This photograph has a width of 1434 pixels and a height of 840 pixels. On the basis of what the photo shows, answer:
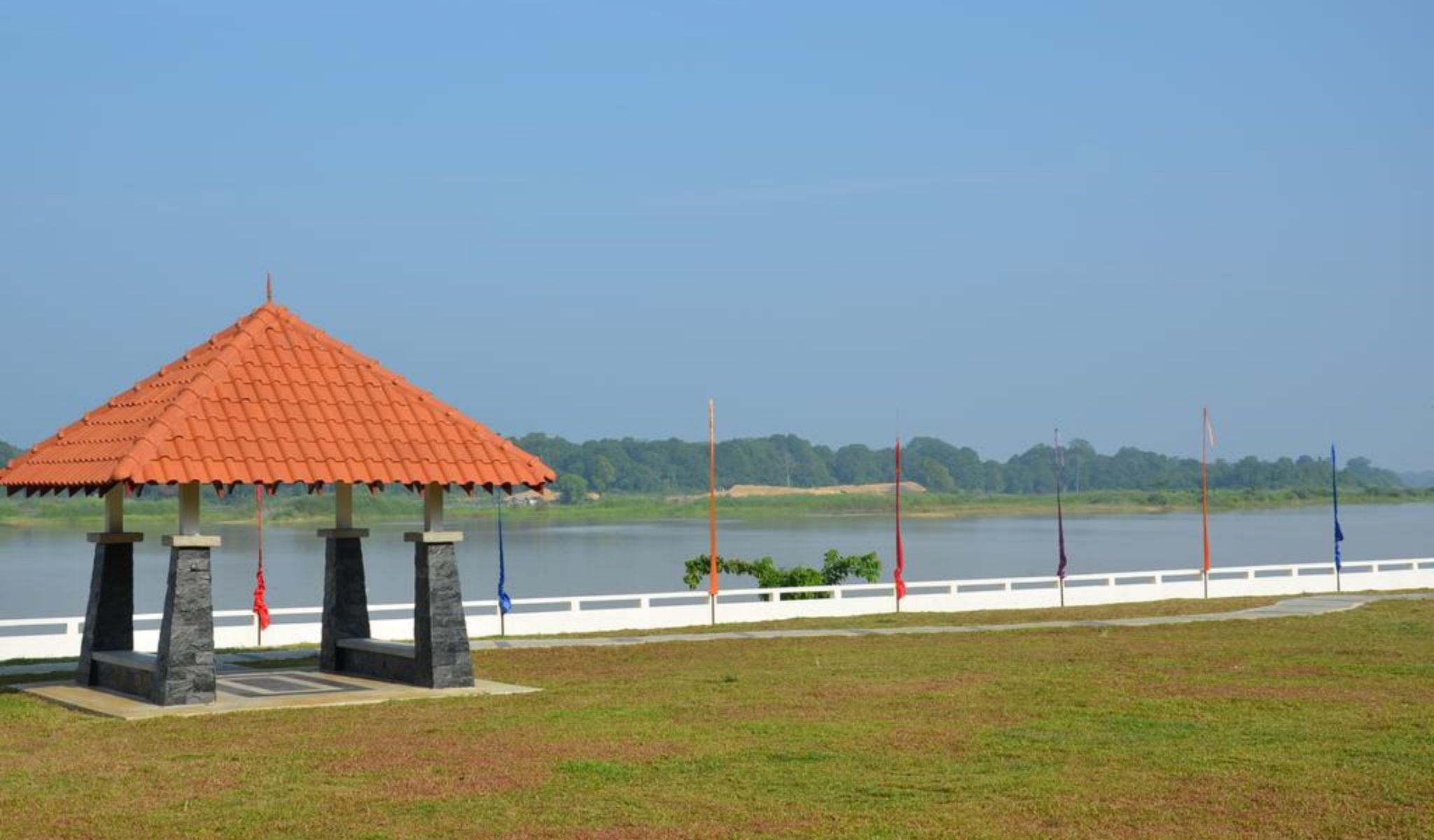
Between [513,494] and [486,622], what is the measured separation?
1000 centimetres

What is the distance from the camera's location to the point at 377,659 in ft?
74.9

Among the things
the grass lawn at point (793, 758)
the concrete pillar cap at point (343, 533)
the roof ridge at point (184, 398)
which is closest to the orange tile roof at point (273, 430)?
the roof ridge at point (184, 398)

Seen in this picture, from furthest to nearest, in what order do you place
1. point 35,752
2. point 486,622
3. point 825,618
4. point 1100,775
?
point 825,618 < point 486,622 < point 35,752 < point 1100,775

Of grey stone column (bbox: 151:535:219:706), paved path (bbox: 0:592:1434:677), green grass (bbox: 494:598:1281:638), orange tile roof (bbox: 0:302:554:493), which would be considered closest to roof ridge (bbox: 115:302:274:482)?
orange tile roof (bbox: 0:302:554:493)

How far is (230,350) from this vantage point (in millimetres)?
21688

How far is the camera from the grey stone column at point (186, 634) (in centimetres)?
1961

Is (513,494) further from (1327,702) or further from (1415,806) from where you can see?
(1415,806)

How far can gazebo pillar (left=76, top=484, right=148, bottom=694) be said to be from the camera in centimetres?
2206

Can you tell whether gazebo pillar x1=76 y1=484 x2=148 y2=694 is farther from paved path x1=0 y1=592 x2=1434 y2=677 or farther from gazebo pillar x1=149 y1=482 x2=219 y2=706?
paved path x1=0 y1=592 x2=1434 y2=677

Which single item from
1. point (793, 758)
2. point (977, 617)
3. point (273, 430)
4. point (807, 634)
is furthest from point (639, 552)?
point (793, 758)

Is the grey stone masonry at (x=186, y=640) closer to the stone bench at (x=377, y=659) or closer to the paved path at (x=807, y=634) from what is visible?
the stone bench at (x=377, y=659)

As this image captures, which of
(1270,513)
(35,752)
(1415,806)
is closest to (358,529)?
(35,752)

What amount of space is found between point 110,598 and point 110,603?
59mm

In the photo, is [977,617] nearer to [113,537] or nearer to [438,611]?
[438,611]
